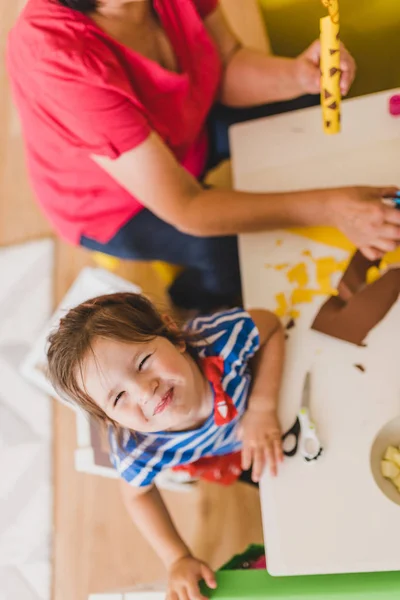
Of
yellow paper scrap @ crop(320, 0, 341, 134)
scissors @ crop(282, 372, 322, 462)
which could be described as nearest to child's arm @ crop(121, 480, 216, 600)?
scissors @ crop(282, 372, 322, 462)

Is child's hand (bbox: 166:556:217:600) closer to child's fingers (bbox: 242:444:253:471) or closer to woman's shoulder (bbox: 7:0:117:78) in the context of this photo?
child's fingers (bbox: 242:444:253:471)

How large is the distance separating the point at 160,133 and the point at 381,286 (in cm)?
43

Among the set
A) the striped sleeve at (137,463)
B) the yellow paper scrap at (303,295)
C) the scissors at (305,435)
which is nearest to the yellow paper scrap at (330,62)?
the yellow paper scrap at (303,295)

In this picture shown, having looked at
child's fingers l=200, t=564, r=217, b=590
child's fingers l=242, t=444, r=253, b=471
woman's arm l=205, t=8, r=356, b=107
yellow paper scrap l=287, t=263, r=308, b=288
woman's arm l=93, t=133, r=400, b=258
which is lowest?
child's fingers l=200, t=564, r=217, b=590

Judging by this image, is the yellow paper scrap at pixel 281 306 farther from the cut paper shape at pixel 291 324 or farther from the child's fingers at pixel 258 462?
the child's fingers at pixel 258 462

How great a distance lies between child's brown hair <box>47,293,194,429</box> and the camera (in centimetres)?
76

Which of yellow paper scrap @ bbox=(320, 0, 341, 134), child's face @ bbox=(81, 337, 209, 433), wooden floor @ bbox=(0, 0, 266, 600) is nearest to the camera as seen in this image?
yellow paper scrap @ bbox=(320, 0, 341, 134)

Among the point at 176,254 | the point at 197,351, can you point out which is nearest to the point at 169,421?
the point at 197,351

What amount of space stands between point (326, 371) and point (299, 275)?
0.48 feet

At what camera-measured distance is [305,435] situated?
0.72m

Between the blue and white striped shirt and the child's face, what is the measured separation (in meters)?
0.06

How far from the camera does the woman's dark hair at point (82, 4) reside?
80 cm

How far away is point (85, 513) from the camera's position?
136cm

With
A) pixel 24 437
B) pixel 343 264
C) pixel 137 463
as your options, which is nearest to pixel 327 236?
pixel 343 264
